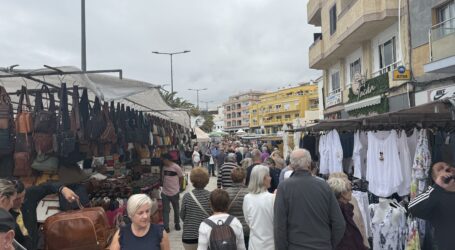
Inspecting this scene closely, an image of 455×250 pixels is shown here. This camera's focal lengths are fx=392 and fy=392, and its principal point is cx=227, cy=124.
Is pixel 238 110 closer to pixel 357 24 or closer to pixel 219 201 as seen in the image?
pixel 357 24

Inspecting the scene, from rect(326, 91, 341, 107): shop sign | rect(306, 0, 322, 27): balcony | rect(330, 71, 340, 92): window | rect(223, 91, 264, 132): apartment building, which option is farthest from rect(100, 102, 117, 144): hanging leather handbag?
rect(223, 91, 264, 132): apartment building

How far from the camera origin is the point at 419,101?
13.8 m

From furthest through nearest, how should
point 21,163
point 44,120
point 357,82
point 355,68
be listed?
point 355,68 < point 357,82 < point 44,120 < point 21,163

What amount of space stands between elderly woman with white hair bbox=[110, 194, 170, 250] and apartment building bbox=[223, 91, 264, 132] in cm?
11962

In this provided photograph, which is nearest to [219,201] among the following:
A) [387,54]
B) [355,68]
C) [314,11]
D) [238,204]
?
[238,204]

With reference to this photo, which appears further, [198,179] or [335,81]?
[335,81]

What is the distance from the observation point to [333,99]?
2272 cm

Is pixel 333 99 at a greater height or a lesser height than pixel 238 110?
lesser

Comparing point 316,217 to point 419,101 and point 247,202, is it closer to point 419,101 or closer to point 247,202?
point 247,202

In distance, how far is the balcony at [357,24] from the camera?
1506cm

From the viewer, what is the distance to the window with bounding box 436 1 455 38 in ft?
39.8

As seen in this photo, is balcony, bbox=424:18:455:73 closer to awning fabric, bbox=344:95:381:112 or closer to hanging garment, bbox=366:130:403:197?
awning fabric, bbox=344:95:381:112

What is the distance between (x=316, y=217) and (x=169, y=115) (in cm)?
906

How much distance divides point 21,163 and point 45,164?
11.6 inches
